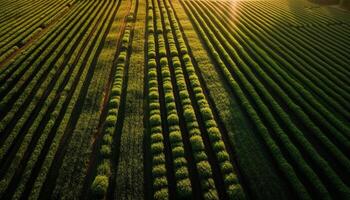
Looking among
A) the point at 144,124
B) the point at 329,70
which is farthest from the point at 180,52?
the point at 329,70

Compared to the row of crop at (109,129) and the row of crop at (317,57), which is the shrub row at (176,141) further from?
the row of crop at (317,57)

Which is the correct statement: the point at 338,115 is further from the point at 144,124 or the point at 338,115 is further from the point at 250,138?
the point at 144,124

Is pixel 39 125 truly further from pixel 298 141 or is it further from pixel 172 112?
pixel 298 141

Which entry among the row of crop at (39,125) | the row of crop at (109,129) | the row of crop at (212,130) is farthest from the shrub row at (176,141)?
the row of crop at (39,125)

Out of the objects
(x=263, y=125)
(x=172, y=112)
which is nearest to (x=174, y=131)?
(x=172, y=112)

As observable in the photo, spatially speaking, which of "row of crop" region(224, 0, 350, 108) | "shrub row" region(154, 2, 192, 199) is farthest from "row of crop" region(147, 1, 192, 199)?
"row of crop" region(224, 0, 350, 108)

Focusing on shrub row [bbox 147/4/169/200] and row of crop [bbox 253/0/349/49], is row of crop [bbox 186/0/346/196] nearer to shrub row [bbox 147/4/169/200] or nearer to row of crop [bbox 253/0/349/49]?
shrub row [bbox 147/4/169/200]

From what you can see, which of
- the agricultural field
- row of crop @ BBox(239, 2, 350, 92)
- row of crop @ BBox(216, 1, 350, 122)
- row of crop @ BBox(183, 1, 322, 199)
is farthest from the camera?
row of crop @ BBox(239, 2, 350, 92)
